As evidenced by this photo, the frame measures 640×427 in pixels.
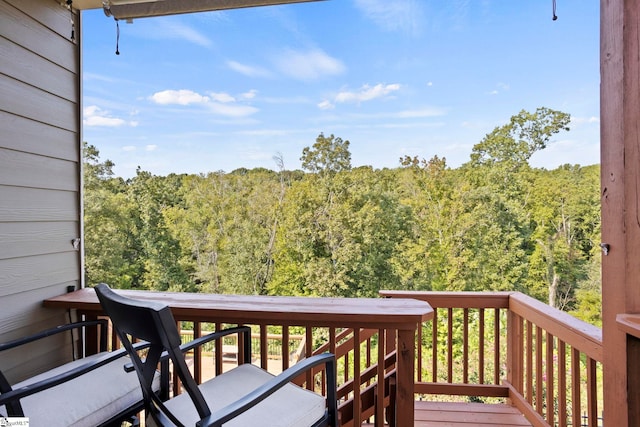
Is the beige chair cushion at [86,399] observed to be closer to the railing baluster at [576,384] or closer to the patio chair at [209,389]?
the patio chair at [209,389]

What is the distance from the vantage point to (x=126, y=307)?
33.4 inches

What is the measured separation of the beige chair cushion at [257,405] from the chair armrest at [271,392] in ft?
0.22

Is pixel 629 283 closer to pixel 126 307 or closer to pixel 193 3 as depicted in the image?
pixel 126 307

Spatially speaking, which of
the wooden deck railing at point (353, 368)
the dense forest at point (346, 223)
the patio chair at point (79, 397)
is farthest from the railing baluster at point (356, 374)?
the dense forest at point (346, 223)

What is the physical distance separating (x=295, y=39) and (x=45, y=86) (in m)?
7.27

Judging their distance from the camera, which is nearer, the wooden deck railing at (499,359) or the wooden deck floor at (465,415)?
the wooden deck railing at (499,359)

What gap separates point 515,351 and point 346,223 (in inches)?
267

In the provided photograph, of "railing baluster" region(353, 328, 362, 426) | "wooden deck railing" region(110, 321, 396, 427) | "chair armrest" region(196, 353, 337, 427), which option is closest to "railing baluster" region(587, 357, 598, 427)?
"wooden deck railing" region(110, 321, 396, 427)

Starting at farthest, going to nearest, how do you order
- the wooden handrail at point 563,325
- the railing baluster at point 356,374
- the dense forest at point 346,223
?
the dense forest at point 346,223 → the railing baluster at point 356,374 → the wooden handrail at point 563,325

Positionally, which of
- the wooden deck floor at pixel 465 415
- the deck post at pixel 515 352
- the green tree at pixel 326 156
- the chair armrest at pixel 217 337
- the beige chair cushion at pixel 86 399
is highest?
the green tree at pixel 326 156

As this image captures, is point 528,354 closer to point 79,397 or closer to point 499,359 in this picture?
point 499,359

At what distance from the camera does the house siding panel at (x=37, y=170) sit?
147 cm

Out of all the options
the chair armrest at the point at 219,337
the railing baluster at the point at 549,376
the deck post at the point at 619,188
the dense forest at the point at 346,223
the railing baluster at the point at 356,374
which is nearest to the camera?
the deck post at the point at 619,188

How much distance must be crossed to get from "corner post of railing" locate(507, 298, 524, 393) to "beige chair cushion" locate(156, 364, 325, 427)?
1626mm
